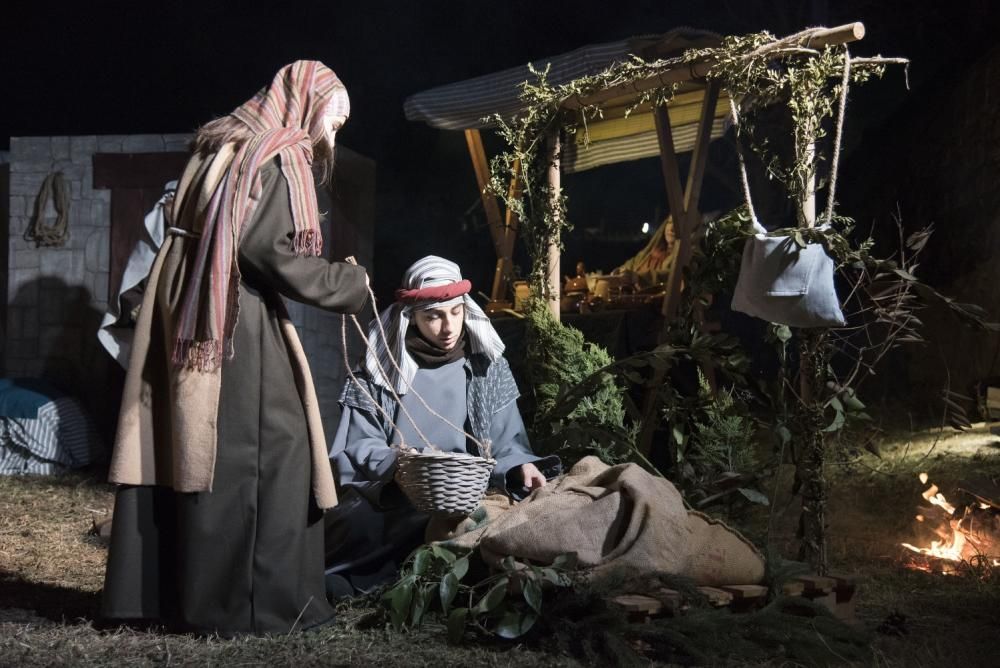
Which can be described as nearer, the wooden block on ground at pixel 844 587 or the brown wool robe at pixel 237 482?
the brown wool robe at pixel 237 482

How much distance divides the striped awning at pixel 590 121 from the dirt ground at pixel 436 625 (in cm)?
262

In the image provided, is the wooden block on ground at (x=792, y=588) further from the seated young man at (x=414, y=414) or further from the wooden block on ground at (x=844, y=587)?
the seated young man at (x=414, y=414)

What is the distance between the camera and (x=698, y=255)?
15.3 ft

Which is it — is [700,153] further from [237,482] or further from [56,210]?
[56,210]

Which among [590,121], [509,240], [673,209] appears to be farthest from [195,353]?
[590,121]

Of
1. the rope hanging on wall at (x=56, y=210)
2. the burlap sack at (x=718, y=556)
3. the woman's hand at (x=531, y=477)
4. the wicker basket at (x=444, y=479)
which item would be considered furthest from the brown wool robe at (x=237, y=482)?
the rope hanging on wall at (x=56, y=210)

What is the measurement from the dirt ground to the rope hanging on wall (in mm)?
1994

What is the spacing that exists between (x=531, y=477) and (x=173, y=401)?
1.43m

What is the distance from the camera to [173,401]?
3.24 m

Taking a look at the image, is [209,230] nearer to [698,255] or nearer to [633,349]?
[698,255]

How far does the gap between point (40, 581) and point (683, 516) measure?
9.23 ft

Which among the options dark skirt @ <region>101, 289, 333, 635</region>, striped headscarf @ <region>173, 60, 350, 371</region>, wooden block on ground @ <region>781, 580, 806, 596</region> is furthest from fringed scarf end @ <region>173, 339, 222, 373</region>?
wooden block on ground @ <region>781, 580, 806, 596</region>

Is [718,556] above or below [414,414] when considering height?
below

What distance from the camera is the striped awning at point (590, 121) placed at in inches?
263
